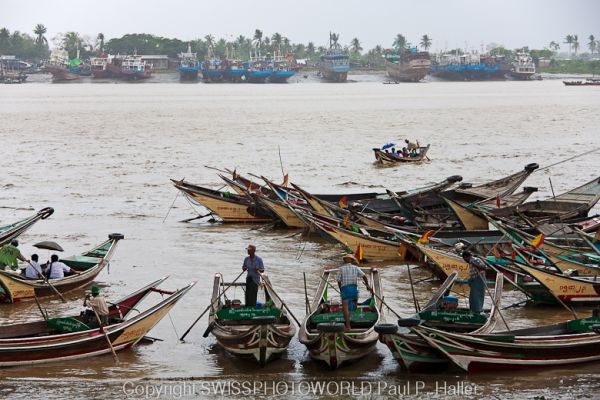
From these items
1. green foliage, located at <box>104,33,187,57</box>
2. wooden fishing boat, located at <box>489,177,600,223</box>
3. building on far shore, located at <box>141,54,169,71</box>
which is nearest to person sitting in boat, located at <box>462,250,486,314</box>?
wooden fishing boat, located at <box>489,177,600,223</box>

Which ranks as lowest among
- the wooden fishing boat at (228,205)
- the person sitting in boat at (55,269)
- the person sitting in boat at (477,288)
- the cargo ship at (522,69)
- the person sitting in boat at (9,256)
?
the cargo ship at (522,69)

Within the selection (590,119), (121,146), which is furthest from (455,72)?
(121,146)

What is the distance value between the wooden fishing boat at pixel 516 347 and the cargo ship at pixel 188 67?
471ft

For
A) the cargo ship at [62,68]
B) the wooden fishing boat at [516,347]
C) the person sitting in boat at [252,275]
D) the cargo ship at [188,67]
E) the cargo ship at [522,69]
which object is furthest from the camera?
the cargo ship at [522,69]

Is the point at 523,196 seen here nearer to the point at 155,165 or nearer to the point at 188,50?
the point at 155,165

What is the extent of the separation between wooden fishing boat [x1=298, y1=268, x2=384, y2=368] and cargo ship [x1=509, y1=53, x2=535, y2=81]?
15712cm

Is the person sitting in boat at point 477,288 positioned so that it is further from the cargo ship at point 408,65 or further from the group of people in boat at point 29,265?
the cargo ship at point 408,65

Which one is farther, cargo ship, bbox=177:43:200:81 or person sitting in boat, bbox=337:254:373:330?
cargo ship, bbox=177:43:200:81

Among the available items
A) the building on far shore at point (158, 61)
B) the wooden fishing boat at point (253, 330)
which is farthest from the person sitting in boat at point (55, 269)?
the building on far shore at point (158, 61)

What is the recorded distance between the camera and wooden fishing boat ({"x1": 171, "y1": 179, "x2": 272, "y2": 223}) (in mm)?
22531

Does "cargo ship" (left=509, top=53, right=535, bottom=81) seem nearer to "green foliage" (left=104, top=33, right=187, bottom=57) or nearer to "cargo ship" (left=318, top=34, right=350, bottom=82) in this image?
"cargo ship" (left=318, top=34, right=350, bottom=82)

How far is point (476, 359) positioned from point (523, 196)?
10841 mm

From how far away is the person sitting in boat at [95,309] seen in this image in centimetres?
1184

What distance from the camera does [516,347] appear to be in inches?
433
